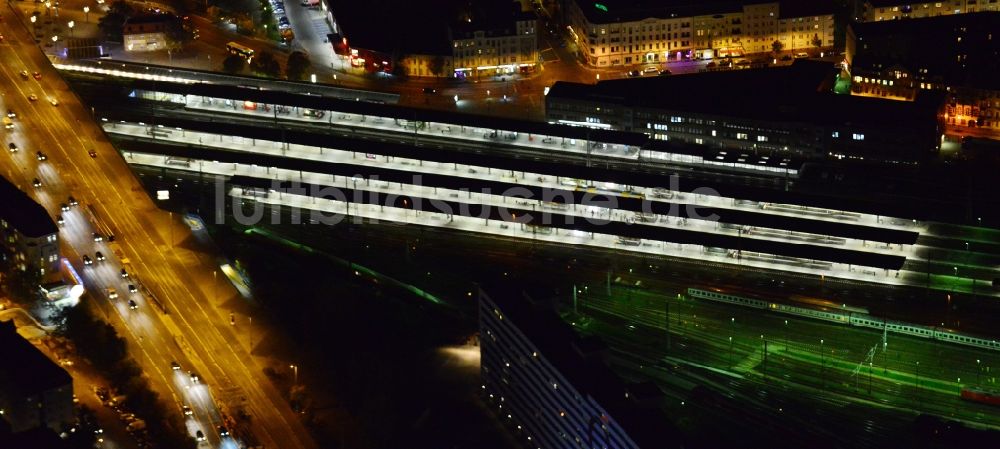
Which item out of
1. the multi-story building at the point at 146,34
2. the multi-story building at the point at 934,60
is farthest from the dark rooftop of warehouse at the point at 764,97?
the multi-story building at the point at 146,34

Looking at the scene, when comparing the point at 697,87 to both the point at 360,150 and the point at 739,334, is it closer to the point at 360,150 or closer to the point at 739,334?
the point at 360,150

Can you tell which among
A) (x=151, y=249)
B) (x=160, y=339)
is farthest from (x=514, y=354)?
(x=151, y=249)

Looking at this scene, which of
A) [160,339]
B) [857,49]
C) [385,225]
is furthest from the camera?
[857,49]

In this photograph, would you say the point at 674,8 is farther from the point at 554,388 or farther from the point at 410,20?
the point at 554,388

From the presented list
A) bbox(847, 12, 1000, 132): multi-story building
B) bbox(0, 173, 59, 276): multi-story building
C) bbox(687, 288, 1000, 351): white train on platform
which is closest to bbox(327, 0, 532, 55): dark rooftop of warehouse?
bbox(847, 12, 1000, 132): multi-story building

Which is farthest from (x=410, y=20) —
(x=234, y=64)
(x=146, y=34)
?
(x=146, y=34)

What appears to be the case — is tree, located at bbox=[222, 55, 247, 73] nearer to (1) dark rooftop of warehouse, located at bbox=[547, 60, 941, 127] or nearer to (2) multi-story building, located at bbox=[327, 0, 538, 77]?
(2) multi-story building, located at bbox=[327, 0, 538, 77]
